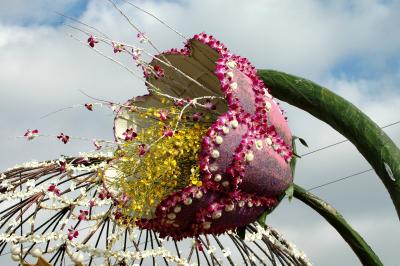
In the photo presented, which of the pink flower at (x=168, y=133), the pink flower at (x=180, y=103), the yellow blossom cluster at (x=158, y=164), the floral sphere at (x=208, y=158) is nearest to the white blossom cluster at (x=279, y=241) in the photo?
the floral sphere at (x=208, y=158)

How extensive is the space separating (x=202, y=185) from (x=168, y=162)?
0.66ft

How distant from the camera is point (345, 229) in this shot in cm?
368

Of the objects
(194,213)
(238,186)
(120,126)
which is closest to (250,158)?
(238,186)

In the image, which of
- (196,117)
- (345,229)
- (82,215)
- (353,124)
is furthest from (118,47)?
(345,229)

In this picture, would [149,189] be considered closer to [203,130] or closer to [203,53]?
[203,130]

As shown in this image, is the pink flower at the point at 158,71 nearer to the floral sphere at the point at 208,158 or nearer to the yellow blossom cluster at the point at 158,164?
the floral sphere at the point at 208,158

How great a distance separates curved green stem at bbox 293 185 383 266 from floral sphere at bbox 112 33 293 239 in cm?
39

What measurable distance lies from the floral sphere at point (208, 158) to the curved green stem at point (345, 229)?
15.5 inches

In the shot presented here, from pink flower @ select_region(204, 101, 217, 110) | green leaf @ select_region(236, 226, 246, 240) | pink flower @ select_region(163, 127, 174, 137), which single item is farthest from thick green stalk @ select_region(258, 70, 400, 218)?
pink flower @ select_region(163, 127, 174, 137)

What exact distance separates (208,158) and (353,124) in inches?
38.4

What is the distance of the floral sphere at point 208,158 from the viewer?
3.06 meters

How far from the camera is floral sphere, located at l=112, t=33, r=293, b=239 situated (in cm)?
306

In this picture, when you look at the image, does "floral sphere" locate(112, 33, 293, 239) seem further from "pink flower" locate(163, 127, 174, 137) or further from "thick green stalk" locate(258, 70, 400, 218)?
"thick green stalk" locate(258, 70, 400, 218)

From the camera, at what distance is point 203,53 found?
349cm
